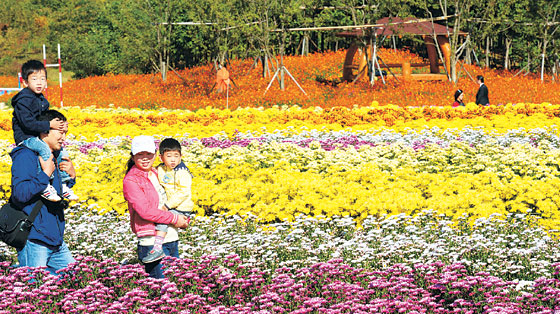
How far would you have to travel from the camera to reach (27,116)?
4.71 meters

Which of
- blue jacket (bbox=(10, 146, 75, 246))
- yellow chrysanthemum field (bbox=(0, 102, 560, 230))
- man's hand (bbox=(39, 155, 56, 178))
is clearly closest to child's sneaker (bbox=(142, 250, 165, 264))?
blue jacket (bbox=(10, 146, 75, 246))

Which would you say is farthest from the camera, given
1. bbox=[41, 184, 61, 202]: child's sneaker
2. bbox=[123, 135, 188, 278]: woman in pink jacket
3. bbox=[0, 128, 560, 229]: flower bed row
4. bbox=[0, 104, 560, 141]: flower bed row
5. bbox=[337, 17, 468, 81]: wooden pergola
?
bbox=[337, 17, 468, 81]: wooden pergola

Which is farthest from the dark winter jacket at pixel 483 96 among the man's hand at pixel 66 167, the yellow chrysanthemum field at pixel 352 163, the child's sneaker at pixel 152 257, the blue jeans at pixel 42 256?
the blue jeans at pixel 42 256

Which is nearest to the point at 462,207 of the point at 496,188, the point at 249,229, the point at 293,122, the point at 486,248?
the point at 496,188

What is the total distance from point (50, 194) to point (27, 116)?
0.63 meters

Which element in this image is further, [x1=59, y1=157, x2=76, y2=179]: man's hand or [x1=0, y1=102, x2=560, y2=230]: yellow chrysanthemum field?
[x1=0, y1=102, x2=560, y2=230]: yellow chrysanthemum field

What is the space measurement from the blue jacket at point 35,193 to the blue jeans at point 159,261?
592 millimetres

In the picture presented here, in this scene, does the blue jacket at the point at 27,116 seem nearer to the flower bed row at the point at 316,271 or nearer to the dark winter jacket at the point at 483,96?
the flower bed row at the point at 316,271

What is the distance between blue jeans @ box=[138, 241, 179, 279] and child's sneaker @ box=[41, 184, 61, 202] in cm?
70

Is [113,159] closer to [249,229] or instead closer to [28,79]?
[249,229]

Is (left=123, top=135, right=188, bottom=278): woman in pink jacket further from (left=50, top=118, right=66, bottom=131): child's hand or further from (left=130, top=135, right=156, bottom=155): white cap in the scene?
(left=50, top=118, right=66, bottom=131): child's hand

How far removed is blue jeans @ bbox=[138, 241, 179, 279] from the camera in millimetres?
4812

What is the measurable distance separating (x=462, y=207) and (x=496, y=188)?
76 cm

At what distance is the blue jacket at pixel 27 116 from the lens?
4.68 metres
